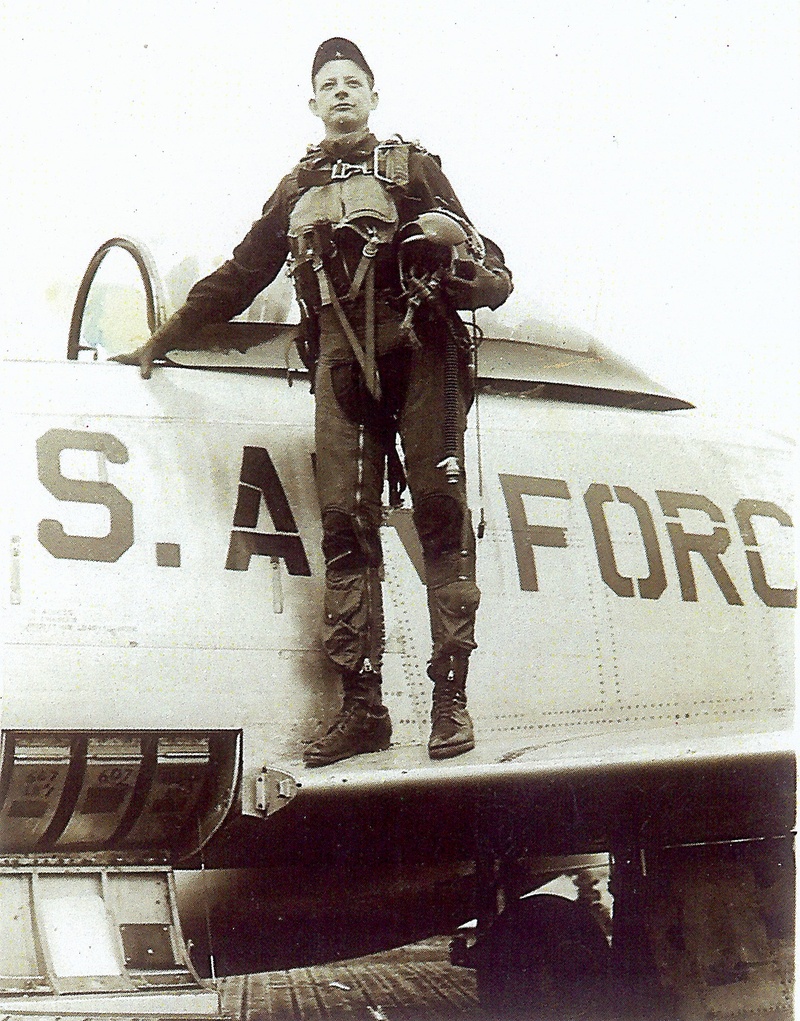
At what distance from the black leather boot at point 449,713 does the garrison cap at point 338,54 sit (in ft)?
7.40

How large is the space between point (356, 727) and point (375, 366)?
4.36 ft

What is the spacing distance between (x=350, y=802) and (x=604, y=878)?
1.29 m

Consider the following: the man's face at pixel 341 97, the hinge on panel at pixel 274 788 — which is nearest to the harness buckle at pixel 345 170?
the man's face at pixel 341 97

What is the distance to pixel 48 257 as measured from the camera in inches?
175

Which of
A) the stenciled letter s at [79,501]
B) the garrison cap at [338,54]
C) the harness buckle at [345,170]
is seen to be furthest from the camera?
the garrison cap at [338,54]

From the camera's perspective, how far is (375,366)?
434 cm

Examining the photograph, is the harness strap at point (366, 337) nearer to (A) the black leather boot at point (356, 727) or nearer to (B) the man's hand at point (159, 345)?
(B) the man's hand at point (159, 345)

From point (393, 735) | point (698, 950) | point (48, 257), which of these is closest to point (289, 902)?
point (393, 735)

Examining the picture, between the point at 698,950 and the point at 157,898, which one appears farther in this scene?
the point at 698,950

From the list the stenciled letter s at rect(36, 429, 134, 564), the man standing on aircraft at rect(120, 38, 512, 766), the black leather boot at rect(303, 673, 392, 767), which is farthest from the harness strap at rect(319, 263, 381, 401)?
the black leather boot at rect(303, 673, 392, 767)

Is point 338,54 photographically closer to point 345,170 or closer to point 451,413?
point 345,170

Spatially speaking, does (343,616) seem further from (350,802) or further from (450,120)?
(450,120)

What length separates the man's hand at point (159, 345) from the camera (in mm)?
4516

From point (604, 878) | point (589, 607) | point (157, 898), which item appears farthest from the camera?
point (604, 878)
